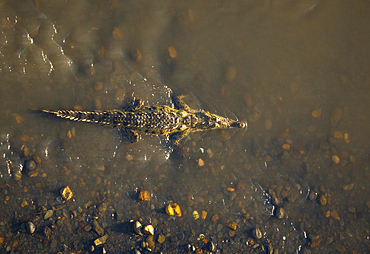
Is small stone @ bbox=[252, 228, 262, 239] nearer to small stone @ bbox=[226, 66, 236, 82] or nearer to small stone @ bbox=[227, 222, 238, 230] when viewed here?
small stone @ bbox=[227, 222, 238, 230]

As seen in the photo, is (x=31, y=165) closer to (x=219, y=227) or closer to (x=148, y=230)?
(x=148, y=230)

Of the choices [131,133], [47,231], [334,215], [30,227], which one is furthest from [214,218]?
[30,227]

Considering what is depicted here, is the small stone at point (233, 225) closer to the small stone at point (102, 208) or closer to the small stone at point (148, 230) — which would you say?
the small stone at point (148, 230)

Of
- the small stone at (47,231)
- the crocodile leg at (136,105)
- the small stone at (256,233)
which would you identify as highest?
the crocodile leg at (136,105)

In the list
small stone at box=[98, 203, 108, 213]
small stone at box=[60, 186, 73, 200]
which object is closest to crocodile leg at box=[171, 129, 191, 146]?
small stone at box=[98, 203, 108, 213]

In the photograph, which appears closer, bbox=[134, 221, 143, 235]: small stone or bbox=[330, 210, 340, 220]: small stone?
Answer: bbox=[134, 221, 143, 235]: small stone

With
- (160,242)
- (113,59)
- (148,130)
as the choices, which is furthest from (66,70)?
(160,242)

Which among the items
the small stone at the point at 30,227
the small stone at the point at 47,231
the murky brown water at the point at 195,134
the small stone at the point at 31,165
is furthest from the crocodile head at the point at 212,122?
the small stone at the point at 30,227
